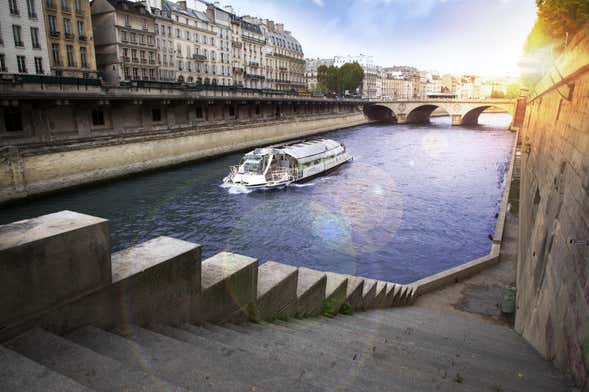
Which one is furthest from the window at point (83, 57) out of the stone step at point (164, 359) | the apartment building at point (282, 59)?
the stone step at point (164, 359)

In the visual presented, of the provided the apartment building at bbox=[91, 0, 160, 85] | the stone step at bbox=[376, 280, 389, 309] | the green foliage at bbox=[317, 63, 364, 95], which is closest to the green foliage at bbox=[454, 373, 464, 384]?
the stone step at bbox=[376, 280, 389, 309]

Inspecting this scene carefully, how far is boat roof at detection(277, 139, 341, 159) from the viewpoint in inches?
1292

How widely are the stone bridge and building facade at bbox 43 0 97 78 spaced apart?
202 feet

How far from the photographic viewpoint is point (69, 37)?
43500 mm

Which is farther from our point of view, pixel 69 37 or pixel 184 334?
pixel 69 37

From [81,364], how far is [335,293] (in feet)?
15.9

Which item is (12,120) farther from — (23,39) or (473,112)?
(473,112)

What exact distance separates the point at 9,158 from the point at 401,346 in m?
24.2

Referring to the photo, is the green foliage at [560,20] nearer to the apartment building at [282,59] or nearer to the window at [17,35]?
the window at [17,35]

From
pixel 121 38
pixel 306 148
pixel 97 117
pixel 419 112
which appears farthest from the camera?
pixel 419 112

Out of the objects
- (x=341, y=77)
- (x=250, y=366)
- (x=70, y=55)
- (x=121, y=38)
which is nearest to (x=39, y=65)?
(x=70, y=55)

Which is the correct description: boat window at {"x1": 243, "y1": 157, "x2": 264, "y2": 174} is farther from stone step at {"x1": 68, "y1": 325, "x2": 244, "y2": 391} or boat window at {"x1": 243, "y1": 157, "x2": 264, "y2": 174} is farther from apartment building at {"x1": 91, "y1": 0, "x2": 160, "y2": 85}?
apartment building at {"x1": 91, "y1": 0, "x2": 160, "y2": 85}

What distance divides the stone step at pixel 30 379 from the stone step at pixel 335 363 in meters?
1.98

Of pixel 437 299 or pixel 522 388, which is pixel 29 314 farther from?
pixel 437 299
